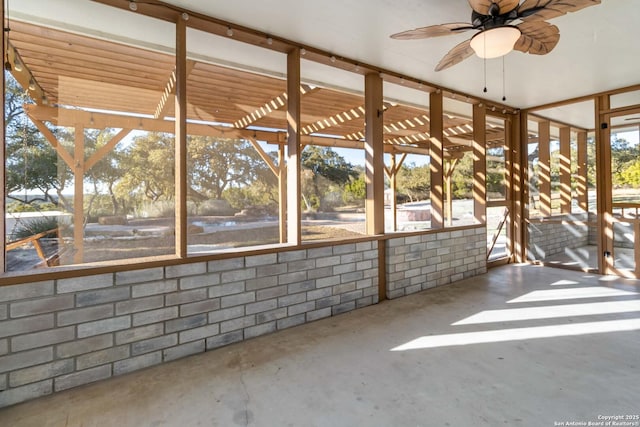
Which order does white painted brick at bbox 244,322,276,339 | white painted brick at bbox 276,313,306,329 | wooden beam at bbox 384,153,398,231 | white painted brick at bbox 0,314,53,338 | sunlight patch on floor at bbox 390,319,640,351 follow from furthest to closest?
wooden beam at bbox 384,153,398,231 → white painted brick at bbox 276,313,306,329 → white painted brick at bbox 244,322,276,339 → sunlight patch on floor at bbox 390,319,640,351 → white painted brick at bbox 0,314,53,338

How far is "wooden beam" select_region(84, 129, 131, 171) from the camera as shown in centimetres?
250

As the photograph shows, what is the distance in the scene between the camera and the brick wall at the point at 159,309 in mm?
2004

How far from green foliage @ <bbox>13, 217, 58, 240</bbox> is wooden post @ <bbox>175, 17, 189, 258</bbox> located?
0.86 metres

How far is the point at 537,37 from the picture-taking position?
242cm

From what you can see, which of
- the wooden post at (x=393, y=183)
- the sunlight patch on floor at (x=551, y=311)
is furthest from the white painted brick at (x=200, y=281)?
the wooden post at (x=393, y=183)

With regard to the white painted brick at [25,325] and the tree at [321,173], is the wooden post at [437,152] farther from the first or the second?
the white painted brick at [25,325]

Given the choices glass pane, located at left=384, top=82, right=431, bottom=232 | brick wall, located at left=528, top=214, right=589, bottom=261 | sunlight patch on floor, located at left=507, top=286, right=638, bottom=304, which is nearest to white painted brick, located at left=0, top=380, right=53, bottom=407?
glass pane, located at left=384, top=82, right=431, bottom=232

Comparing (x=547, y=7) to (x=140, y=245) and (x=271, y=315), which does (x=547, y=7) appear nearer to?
(x=271, y=315)

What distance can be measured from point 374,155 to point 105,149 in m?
2.69

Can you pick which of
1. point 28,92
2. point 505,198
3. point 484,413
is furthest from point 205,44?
point 505,198

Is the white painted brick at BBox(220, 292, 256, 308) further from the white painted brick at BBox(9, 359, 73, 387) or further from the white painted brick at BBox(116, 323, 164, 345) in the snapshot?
the white painted brick at BBox(9, 359, 73, 387)

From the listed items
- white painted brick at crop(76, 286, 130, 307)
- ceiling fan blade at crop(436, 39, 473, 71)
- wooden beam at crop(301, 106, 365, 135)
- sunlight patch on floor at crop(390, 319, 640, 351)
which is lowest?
sunlight patch on floor at crop(390, 319, 640, 351)

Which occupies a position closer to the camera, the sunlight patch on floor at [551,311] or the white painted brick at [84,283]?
the white painted brick at [84,283]

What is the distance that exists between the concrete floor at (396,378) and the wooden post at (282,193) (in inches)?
40.7
